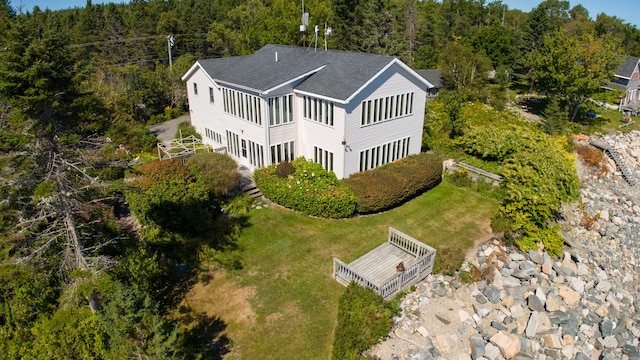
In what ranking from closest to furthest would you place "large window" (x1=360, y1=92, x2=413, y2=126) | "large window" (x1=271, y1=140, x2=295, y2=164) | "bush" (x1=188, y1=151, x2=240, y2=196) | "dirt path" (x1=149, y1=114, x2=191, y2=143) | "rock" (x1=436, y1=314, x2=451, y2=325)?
"rock" (x1=436, y1=314, x2=451, y2=325), "bush" (x1=188, y1=151, x2=240, y2=196), "large window" (x1=360, y1=92, x2=413, y2=126), "large window" (x1=271, y1=140, x2=295, y2=164), "dirt path" (x1=149, y1=114, x2=191, y2=143)

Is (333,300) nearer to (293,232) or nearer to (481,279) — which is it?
(293,232)

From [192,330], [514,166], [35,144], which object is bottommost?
[192,330]

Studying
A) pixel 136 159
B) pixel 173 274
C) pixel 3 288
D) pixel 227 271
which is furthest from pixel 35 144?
pixel 136 159

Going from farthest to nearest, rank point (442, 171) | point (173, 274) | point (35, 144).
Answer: point (442, 171) → point (173, 274) → point (35, 144)

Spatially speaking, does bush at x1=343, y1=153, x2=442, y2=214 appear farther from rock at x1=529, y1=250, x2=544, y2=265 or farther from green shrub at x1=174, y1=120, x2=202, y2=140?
green shrub at x1=174, y1=120, x2=202, y2=140

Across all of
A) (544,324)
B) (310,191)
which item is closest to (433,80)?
(310,191)

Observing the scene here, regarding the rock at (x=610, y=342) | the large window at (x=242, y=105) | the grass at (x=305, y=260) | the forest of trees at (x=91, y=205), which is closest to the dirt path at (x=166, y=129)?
the forest of trees at (x=91, y=205)

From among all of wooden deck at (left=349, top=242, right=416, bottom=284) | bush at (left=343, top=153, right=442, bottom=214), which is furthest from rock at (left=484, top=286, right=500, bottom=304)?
bush at (left=343, top=153, right=442, bottom=214)

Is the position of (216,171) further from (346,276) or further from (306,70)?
(346,276)
